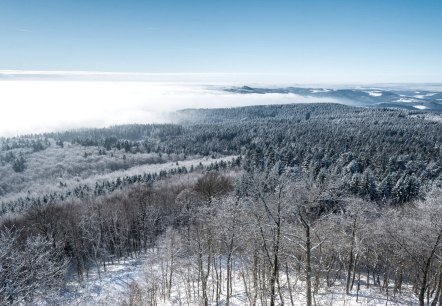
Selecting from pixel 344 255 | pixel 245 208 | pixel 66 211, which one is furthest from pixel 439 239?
pixel 66 211

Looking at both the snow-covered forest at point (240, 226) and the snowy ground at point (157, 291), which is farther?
the snowy ground at point (157, 291)

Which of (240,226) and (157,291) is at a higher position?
(240,226)

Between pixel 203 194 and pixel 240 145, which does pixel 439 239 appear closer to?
pixel 203 194

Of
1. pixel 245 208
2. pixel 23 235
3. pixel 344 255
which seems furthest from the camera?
pixel 23 235

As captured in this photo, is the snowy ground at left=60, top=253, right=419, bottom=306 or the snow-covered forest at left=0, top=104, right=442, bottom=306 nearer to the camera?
the snow-covered forest at left=0, top=104, right=442, bottom=306
